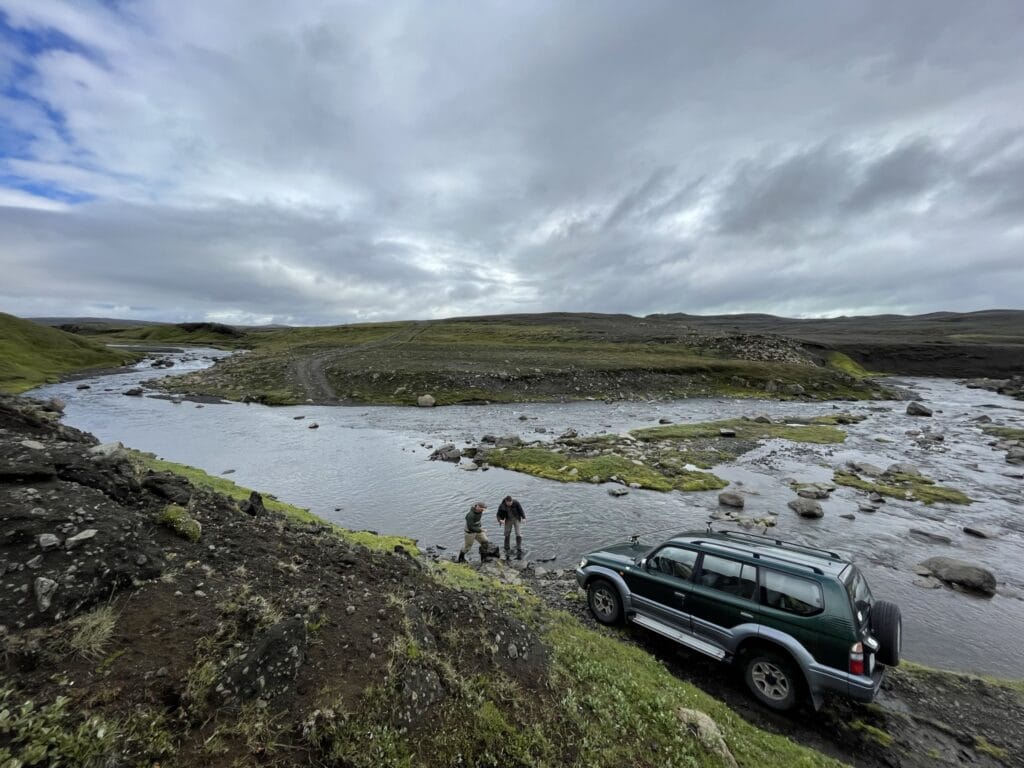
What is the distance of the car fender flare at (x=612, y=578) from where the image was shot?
43.4 ft

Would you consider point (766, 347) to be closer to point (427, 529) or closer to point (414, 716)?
point (427, 529)

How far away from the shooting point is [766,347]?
3632 inches

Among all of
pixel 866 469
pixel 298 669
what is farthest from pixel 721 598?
pixel 866 469

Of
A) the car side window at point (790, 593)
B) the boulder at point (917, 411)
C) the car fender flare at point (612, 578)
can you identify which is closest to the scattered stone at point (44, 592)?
the car fender flare at point (612, 578)

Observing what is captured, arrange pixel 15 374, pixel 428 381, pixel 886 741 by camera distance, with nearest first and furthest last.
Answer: pixel 886 741 < pixel 428 381 < pixel 15 374

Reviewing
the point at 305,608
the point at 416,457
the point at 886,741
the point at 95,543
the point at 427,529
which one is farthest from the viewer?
the point at 416,457

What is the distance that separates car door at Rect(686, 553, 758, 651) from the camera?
36.6 ft

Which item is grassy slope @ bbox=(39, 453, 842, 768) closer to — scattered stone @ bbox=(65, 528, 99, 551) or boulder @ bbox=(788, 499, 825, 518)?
scattered stone @ bbox=(65, 528, 99, 551)

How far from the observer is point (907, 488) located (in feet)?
90.3

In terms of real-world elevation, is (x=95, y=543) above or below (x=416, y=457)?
above

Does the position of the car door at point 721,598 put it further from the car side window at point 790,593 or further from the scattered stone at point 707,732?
the scattered stone at point 707,732

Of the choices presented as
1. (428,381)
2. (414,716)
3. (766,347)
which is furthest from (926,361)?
(414,716)

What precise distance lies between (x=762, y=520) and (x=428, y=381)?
1984 inches

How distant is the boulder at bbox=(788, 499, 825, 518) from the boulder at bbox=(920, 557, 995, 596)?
544cm
